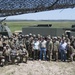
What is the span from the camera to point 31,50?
61.3 ft

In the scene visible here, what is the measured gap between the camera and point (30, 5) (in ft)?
12.9

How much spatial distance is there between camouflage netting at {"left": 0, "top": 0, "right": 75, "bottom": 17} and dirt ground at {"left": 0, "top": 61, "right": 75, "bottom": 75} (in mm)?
12853

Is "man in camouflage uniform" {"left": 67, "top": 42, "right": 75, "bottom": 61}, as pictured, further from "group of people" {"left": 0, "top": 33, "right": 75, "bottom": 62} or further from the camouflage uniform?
the camouflage uniform

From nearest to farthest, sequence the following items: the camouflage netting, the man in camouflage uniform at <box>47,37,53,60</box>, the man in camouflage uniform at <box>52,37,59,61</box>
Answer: the camouflage netting < the man in camouflage uniform at <box>47,37,53,60</box> < the man in camouflage uniform at <box>52,37,59,61</box>

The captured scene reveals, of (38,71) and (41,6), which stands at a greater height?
(41,6)

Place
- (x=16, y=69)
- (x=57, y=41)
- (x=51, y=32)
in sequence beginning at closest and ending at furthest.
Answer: (x=16, y=69) < (x=57, y=41) < (x=51, y=32)

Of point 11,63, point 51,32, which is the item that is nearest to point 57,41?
point 11,63

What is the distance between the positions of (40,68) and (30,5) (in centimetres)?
1375

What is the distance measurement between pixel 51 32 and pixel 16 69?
7932 mm

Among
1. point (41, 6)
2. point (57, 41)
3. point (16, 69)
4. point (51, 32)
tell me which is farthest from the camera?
point (51, 32)

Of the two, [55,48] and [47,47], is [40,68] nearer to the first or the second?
[47,47]

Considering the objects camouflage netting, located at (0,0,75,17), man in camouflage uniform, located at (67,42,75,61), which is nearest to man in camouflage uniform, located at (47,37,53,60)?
man in camouflage uniform, located at (67,42,75,61)

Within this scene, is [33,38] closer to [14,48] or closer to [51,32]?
[14,48]

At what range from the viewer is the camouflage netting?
12.7 feet
